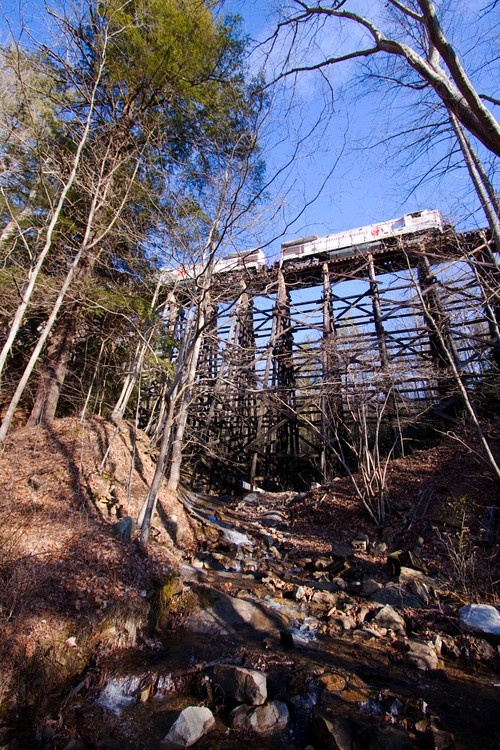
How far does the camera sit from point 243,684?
2.45 meters

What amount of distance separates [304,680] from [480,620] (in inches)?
73.4

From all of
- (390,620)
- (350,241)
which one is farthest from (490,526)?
(350,241)

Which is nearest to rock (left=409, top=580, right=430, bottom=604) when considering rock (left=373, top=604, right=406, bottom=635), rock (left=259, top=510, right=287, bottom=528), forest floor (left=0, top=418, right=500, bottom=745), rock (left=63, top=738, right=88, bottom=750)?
forest floor (left=0, top=418, right=500, bottom=745)

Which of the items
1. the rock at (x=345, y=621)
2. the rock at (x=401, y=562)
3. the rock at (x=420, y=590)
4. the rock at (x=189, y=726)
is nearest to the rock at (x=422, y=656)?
the rock at (x=345, y=621)

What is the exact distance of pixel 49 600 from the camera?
2.95 meters

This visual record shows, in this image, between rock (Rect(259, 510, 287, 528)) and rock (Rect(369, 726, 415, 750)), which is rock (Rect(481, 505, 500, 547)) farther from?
rock (Rect(259, 510, 287, 528))

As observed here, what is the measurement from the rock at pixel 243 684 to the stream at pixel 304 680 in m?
0.04

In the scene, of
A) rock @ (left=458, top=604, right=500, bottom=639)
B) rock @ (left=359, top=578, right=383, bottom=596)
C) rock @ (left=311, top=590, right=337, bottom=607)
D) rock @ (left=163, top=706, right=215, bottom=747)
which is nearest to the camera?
rock @ (left=163, top=706, right=215, bottom=747)

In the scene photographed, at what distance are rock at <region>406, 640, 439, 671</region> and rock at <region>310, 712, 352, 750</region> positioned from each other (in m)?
1.08

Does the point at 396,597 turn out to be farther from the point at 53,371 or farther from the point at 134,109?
the point at 134,109

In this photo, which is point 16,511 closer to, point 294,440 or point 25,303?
point 25,303

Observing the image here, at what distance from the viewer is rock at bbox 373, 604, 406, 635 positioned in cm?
348

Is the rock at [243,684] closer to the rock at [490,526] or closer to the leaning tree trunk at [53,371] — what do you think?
the rock at [490,526]

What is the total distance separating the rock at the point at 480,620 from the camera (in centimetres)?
316
